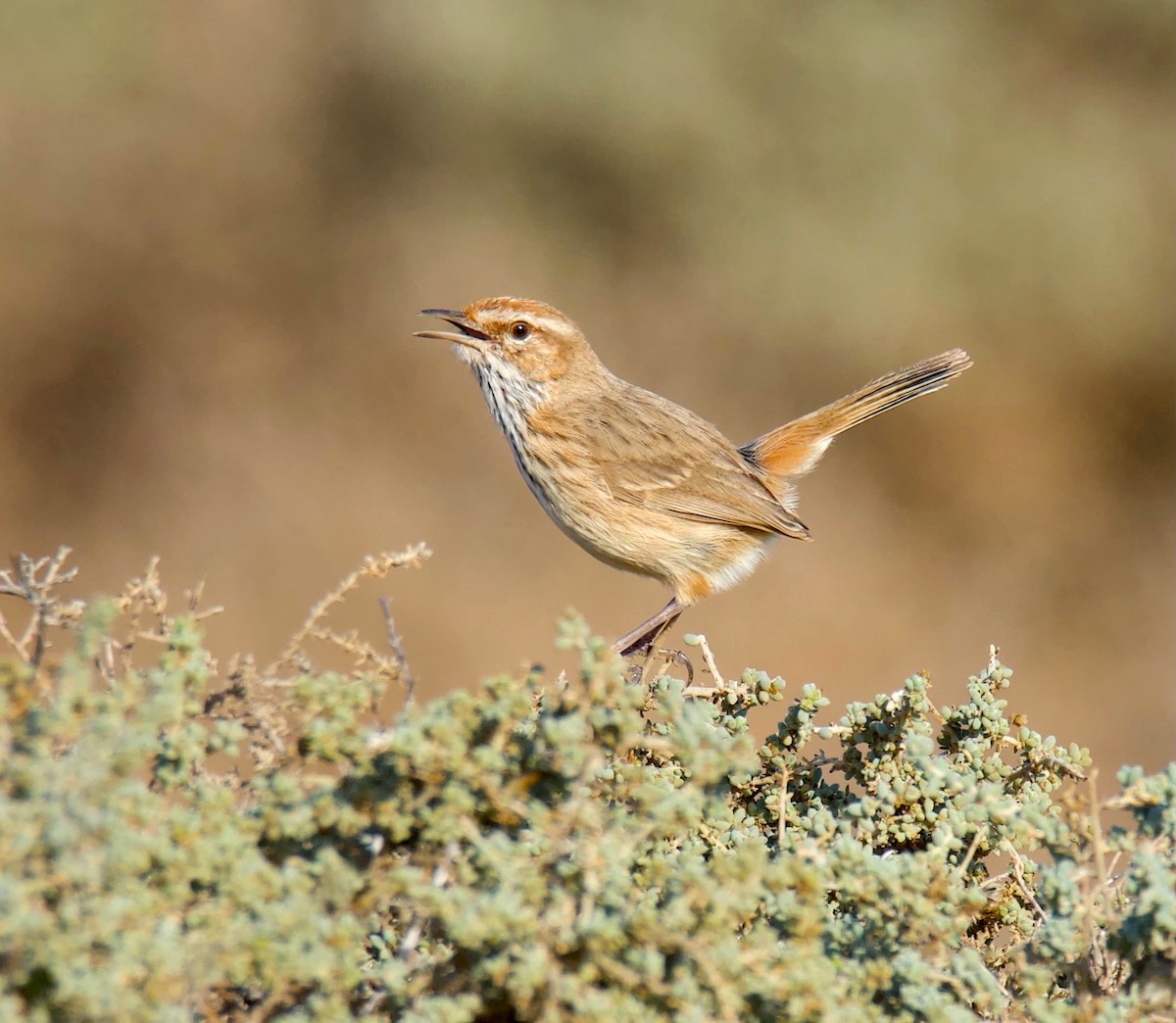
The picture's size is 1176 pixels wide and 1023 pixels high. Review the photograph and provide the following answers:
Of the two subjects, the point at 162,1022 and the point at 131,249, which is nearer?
the point at 162,1022

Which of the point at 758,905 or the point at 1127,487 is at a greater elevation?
the point at 1127,487

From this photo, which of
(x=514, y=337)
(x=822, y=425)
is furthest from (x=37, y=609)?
(x=822, y=425)

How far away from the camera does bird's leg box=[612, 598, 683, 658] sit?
5520mm

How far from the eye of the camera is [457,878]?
6.79 ft

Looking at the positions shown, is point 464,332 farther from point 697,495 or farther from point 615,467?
point 697,495

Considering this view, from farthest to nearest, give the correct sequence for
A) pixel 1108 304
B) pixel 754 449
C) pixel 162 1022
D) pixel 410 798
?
pixel 1108 304, pixel 754 449, pixel 410 798, pixel 162 1022

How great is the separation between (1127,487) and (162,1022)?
13.5 m

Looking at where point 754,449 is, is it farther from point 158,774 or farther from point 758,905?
point 158,774

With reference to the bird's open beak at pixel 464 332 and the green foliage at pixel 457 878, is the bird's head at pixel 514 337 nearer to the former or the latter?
the bird's open beak at pixel 464 332

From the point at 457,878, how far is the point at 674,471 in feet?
12.6

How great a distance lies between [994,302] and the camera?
13.1m

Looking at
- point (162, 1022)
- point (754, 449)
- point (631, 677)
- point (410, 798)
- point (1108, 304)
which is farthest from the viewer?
point (1108, 304)

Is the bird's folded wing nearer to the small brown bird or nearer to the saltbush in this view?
the small brown bird

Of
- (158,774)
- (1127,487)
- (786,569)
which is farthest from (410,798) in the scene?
(1127,487)
